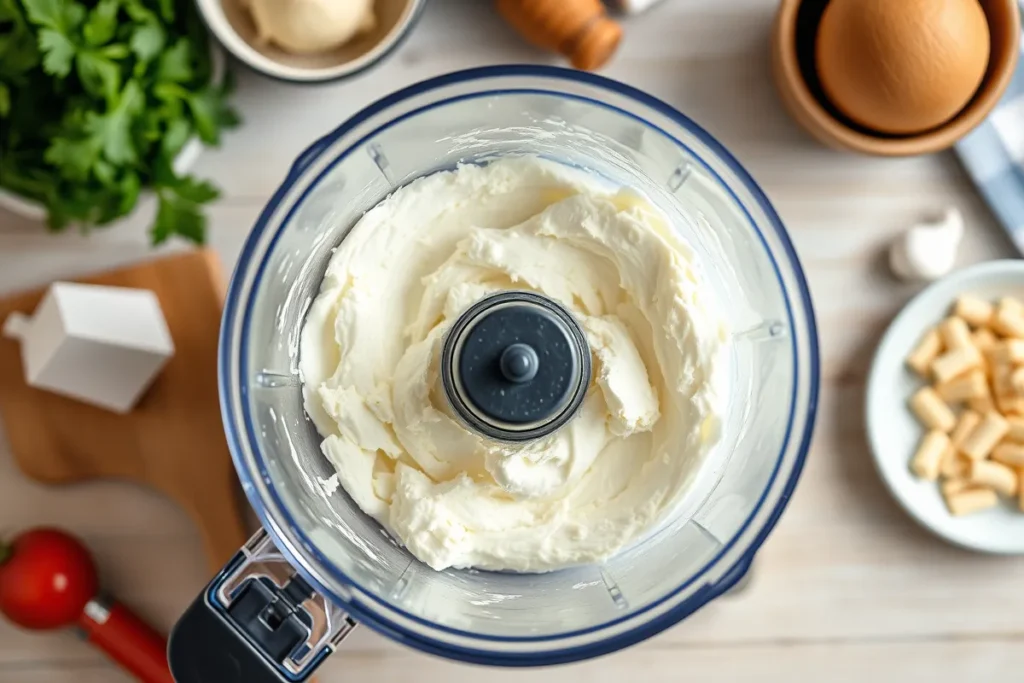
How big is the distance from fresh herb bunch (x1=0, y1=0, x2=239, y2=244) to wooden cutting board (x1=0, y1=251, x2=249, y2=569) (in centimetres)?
5

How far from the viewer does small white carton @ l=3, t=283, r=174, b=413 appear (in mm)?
695

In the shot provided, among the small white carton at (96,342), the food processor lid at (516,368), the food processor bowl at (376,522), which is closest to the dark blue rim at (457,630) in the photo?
the food processor bowl at (376,522)

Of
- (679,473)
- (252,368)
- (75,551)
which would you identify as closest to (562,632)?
(679,473)

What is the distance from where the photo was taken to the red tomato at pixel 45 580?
0.73 m

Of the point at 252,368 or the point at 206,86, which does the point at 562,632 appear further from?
the point at 206,86

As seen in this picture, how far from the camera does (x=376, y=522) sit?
56 centimetres

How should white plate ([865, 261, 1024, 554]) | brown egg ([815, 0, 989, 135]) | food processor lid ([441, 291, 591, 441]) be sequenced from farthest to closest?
white plate ([865, 261, 1024, 554])
brown egg ([815, 0, 989, 135])
food processor lid ([441, 291, 591, 441])

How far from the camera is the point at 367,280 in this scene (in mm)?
554

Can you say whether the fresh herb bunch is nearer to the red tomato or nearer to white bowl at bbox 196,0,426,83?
white bowl at bbox 196,0,426,83

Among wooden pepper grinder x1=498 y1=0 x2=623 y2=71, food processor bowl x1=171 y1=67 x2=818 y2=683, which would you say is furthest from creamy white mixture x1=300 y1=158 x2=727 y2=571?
wooden pepper grinder x1=498 y1=0 x2=623 y2=71

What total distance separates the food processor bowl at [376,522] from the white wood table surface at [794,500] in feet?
0.76

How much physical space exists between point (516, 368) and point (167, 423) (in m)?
0.42

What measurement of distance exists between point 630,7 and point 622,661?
1.76ft

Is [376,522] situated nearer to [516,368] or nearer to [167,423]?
[516,368]
